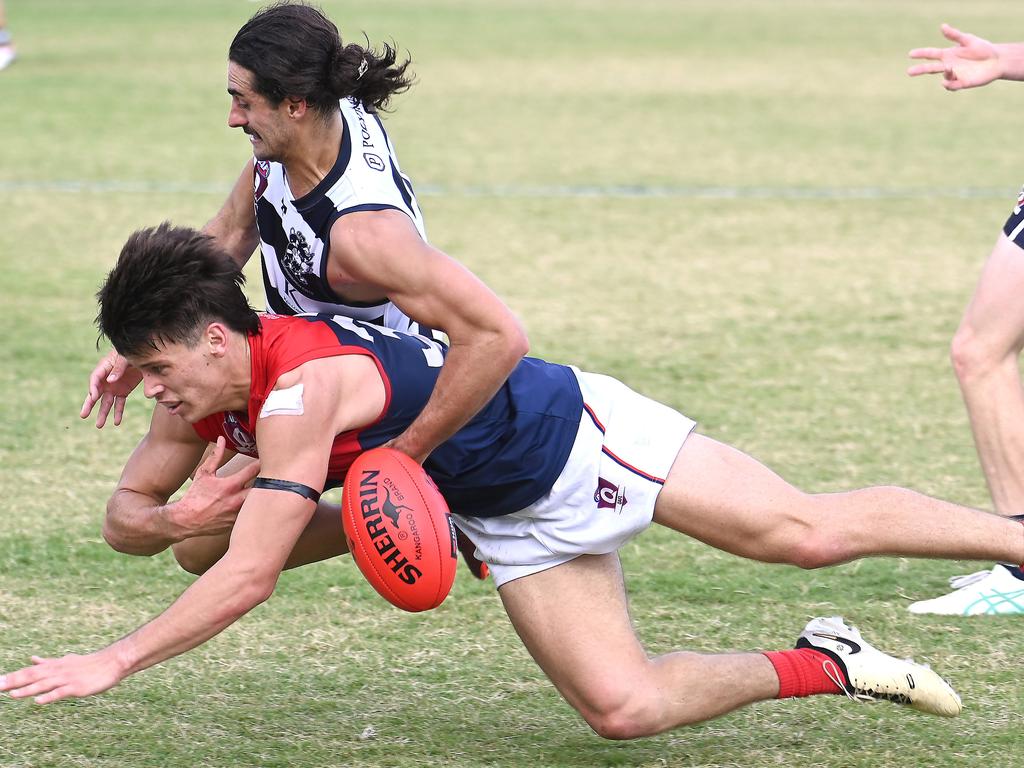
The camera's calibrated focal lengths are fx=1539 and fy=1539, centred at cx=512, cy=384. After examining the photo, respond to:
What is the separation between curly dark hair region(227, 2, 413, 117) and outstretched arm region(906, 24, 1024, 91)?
6.96 feet

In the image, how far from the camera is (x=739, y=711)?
4473 mm

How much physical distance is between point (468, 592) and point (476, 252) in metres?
5.54

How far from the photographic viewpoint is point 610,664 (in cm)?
401

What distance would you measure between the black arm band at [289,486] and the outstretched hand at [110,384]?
1070mm

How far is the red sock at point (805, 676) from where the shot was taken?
163 inches

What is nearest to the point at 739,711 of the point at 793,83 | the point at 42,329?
the point at 42,329

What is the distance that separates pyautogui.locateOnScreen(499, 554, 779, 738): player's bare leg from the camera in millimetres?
3988

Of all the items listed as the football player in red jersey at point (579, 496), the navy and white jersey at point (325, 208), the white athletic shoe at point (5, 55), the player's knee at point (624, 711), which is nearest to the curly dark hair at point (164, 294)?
the football player in red jersey at point (579, 496)

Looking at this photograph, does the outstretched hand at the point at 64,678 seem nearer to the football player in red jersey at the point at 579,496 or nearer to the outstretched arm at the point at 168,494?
the outstretched arm at the point at 168,494

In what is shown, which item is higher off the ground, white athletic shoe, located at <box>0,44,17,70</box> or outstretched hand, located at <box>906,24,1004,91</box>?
outstretched hand, located at <box>906,24,1004,91</box>

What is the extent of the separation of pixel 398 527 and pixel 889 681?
141 centimetres

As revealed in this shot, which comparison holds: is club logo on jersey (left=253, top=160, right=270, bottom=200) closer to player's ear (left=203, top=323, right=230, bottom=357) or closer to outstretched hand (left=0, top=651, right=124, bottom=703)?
player's ear (left=203, top=323, right=230, bottom=357)

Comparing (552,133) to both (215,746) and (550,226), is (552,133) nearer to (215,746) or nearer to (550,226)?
(550,226)

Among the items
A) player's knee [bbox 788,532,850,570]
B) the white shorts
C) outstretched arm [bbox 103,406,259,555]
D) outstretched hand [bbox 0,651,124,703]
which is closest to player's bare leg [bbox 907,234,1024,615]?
player's knee [bbox 788,532,850,570]
